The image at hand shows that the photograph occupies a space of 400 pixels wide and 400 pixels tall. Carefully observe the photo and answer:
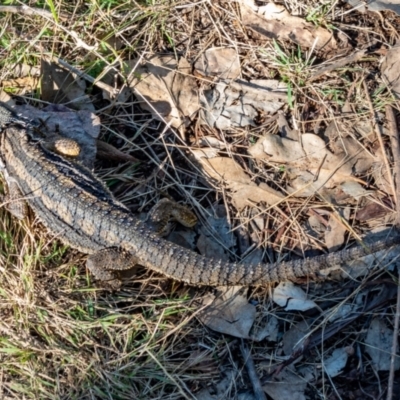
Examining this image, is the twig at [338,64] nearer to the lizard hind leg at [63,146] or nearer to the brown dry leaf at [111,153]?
the brown dry leaf at [111,153]

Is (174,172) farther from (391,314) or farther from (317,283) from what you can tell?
(391,314)

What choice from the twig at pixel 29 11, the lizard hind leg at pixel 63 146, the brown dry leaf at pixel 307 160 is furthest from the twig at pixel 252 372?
the twig at pixel 29 11

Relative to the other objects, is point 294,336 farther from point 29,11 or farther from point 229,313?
point 29,11

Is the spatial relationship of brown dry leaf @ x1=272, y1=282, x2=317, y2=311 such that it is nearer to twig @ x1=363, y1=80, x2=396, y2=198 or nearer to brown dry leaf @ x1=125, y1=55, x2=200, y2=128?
twig @ x1=363, y1=80, x2=396, y2=198

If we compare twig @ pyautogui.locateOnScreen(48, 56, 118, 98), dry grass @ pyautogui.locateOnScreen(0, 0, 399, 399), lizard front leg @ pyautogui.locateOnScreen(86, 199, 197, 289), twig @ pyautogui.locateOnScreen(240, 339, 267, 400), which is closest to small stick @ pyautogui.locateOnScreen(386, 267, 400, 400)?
dry grass @ pyautogui.locateOnScreen(0, 0, 399, 399)

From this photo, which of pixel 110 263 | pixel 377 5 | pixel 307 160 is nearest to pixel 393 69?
pixel 377 5

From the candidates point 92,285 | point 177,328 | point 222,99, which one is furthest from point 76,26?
point 177,328

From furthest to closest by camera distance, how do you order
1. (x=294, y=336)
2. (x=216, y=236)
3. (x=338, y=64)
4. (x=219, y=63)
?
(x=219, y=63), (x=338, y=64), (x=216, y=236), (x=294, y=336)
